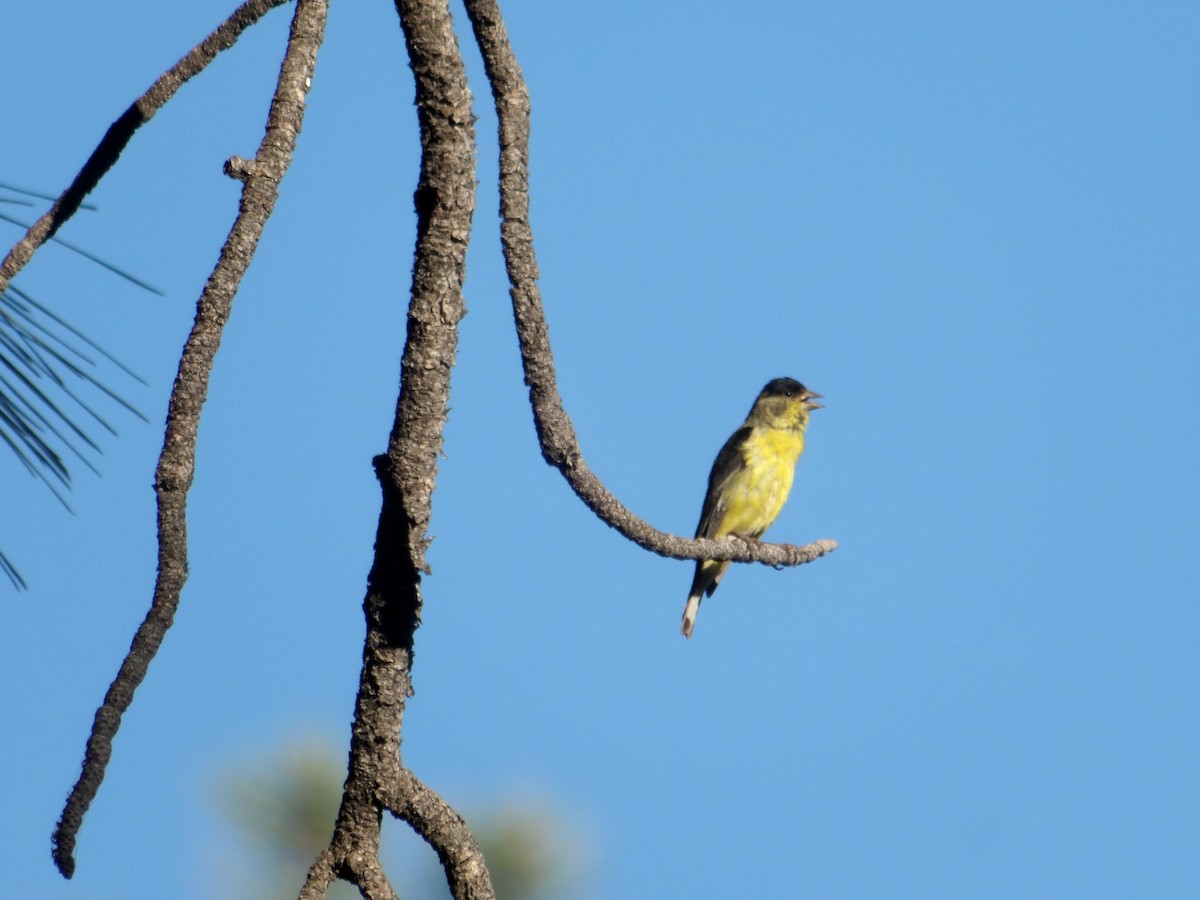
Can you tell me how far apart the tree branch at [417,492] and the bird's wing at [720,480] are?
8449mm

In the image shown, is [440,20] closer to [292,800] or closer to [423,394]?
[423,394]

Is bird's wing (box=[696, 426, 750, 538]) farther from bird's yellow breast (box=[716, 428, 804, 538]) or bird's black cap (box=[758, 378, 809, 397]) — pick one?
bird's black cap (box=[758, 378, 809, 397])

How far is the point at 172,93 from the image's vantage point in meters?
3.04

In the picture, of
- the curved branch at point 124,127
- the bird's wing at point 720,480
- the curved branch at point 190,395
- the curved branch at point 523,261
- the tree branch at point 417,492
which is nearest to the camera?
the curved branch at point 190,395

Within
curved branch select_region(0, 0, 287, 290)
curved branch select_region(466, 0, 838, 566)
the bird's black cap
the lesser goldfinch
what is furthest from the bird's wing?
curved branch select_region(0, 0, 287, 290)

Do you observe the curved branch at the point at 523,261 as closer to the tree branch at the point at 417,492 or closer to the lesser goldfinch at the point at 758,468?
the tree branch at the point at 417,492

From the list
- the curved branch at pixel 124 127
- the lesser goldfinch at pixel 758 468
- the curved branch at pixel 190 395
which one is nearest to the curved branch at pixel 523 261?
the curved branch at pixel 190 395

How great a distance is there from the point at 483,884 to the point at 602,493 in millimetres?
947

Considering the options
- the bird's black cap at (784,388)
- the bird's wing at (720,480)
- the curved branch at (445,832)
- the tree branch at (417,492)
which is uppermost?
the bird's black cap at (784,388)

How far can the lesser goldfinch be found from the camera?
36.3ft

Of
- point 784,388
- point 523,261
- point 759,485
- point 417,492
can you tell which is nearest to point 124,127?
point 523,261

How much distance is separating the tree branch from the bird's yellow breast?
27.8 feet

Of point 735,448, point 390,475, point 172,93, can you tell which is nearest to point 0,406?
point 172,93

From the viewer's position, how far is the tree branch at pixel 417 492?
2459 millimetres
